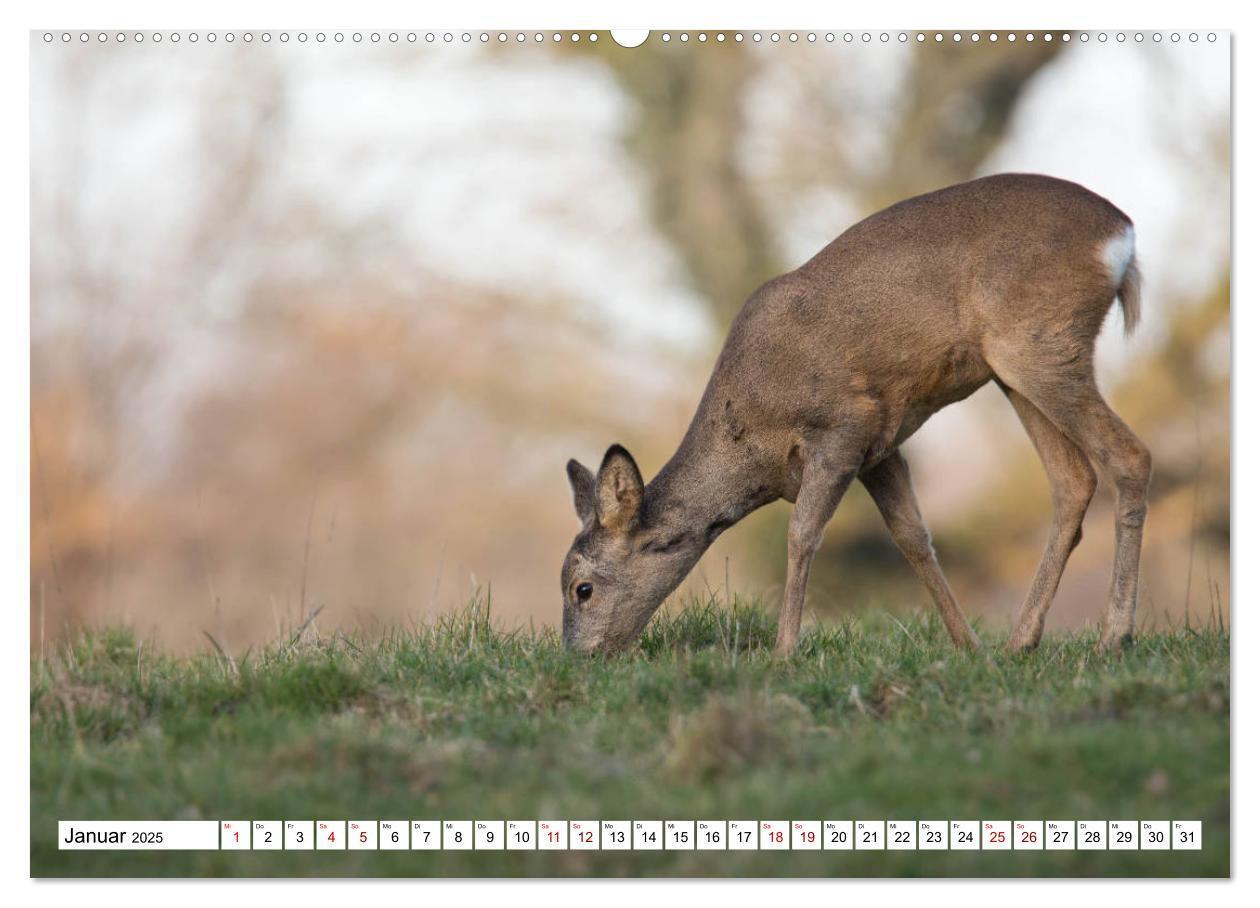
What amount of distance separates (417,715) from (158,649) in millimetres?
2460

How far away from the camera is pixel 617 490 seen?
8.21 metres

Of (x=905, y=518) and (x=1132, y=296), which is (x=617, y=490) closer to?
(x=905, y=518)

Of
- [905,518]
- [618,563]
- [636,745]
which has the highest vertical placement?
[905,518]

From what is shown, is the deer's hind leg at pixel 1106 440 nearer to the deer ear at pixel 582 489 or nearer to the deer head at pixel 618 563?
the deer head at pixel 618 563

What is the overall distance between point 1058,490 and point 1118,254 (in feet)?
4.26

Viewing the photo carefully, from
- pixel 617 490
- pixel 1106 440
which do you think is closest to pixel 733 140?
pixel 617 490

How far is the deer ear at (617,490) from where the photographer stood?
320 inches

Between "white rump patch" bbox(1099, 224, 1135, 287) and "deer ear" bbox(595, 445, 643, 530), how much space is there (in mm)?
2480

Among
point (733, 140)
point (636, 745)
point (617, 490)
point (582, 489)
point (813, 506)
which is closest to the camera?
point (636, 745)

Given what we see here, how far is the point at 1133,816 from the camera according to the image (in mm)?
4691

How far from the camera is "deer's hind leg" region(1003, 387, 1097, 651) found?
813 cm

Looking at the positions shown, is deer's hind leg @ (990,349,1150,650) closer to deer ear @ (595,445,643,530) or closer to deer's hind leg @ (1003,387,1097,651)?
deer's hind leg @ (1003,387,1097,651)

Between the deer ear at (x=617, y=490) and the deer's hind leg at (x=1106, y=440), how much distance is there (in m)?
1.88

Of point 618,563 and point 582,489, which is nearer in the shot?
point 618,563
